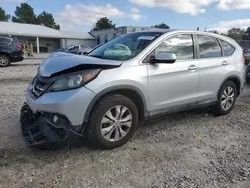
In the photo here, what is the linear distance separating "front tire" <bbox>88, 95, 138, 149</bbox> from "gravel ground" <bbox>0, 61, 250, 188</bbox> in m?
0.16

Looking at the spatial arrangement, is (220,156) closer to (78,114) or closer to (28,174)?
(78,114)

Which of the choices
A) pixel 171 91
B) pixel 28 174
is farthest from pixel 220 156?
pixel 28 174

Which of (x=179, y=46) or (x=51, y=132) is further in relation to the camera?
(x=179, y=46)

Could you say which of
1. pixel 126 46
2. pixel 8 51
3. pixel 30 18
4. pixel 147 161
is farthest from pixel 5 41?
pixel 30 18

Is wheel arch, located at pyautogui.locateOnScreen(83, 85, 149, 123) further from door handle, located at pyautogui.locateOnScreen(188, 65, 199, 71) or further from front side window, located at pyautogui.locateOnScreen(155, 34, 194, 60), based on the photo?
door handle, located at pyautogui.locateOnScreen(188, 65, 199, 71)

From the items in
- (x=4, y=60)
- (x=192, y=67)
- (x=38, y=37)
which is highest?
(x=38, y=37)

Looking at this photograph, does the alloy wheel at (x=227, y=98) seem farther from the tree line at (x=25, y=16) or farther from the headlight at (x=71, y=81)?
the tree line at (x=25, y=16)

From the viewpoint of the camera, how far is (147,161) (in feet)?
10.8

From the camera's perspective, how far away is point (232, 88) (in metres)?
5.18

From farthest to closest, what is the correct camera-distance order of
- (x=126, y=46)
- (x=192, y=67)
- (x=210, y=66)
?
(x=210, y=66) < (x=192, y=67) < (x=126, y=46)

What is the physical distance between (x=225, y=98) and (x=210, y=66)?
36.0 inches

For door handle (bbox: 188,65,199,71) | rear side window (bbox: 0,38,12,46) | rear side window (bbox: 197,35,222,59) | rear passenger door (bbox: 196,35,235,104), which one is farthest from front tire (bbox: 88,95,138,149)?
rear side window (bbox: 0,38,12,46)

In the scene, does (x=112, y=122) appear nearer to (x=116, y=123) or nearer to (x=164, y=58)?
(x=116, y=123)

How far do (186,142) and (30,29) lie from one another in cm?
4465
